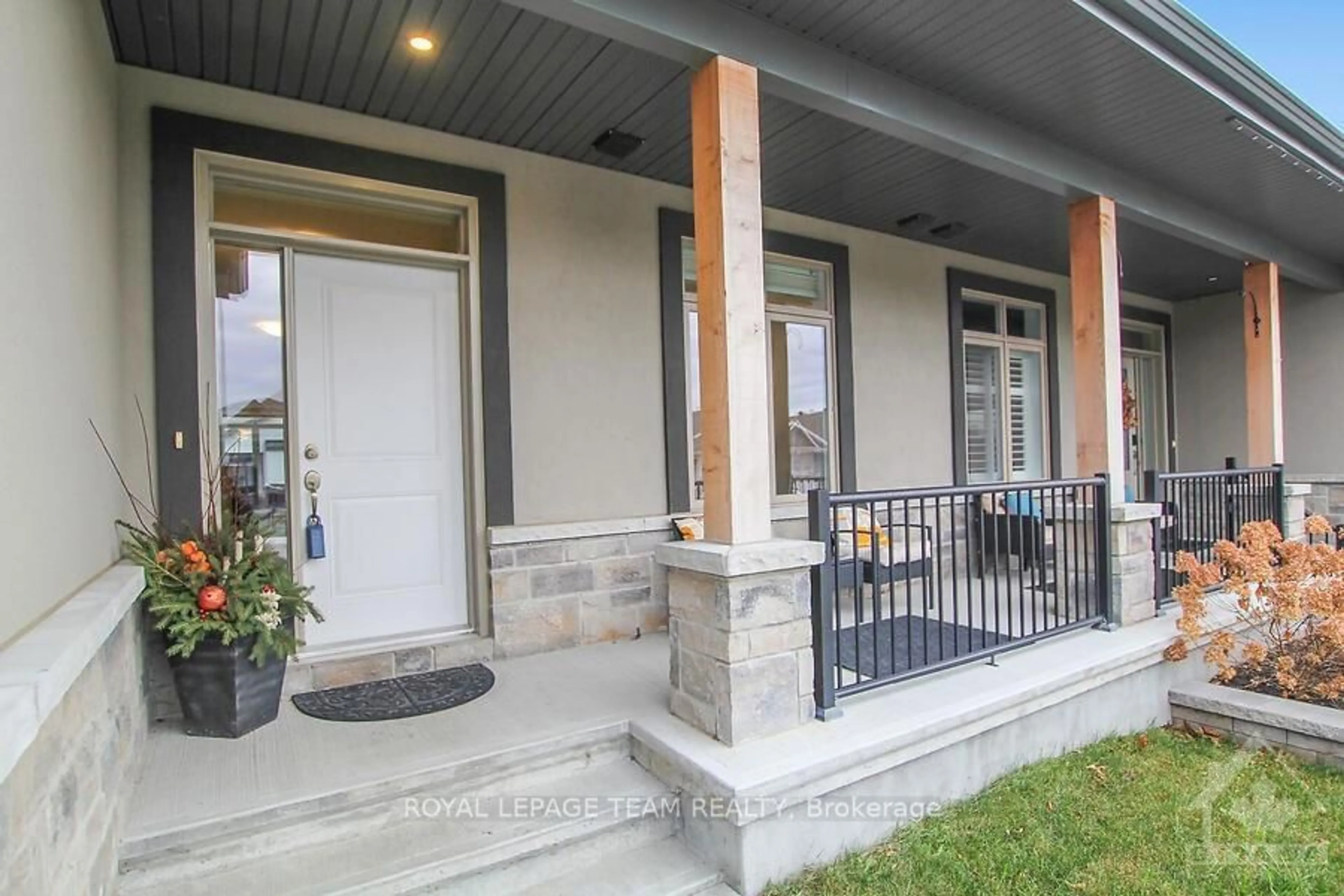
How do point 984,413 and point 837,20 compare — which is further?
point 984,413

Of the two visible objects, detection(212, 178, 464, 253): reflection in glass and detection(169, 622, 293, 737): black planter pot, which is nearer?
detection(169, 622, 293, 737): black planter pot

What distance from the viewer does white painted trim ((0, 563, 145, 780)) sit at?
1.09 metres

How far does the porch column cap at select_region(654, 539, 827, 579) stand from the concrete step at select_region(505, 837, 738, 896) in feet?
2.95

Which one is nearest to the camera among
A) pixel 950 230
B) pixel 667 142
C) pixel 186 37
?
pixel 186 37

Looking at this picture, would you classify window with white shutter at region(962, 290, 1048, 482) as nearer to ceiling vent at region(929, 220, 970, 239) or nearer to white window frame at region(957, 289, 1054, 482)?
white window frame at region(957, 289, 1054, 482)

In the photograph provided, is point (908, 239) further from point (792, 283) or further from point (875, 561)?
point (875, 561)

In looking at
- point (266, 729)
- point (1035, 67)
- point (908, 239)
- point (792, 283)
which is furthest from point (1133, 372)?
point (266, 729)

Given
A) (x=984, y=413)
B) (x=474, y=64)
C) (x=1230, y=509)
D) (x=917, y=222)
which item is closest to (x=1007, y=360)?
(x=984, y=413)

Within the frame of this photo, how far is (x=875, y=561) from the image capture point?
275 centimetres

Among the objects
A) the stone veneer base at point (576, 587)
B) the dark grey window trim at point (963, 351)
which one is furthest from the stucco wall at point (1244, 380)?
the stone veneer base at point (576, 587)

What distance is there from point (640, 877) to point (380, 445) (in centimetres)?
228

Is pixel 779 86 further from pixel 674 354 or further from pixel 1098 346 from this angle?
pixel 1098 346

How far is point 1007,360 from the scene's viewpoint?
6.36 metres

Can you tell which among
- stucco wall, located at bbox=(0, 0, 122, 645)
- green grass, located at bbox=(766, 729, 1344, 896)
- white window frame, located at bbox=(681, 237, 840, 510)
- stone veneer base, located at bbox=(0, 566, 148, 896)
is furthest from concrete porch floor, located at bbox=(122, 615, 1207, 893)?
white window frame, located at bbox=(681, 237, 840, 510)
